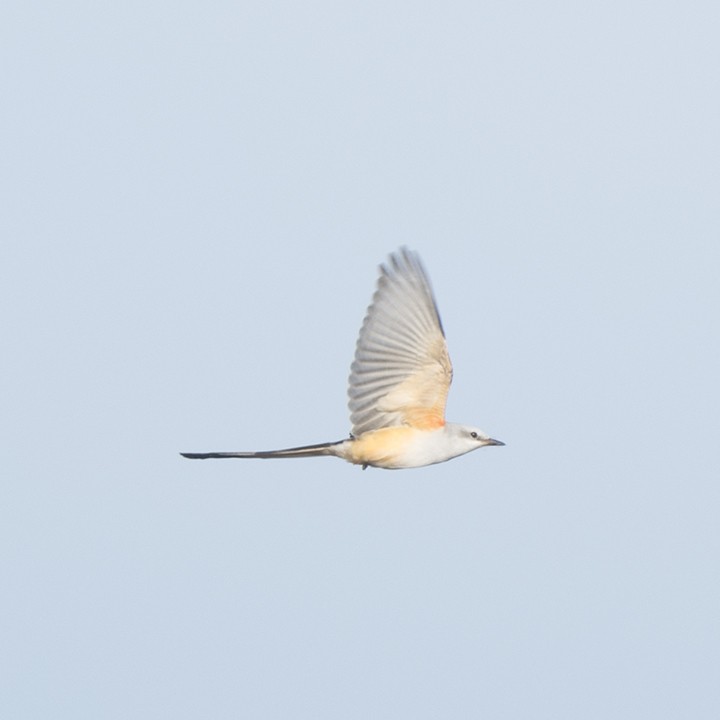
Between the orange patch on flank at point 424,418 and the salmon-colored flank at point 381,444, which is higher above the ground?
the orange patch on flank at point 424,418

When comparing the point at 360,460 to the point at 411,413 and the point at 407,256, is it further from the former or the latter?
the point at 407,256

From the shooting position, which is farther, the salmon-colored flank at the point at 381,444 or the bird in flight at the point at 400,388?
the salmon-colored flank at the point at 381,444

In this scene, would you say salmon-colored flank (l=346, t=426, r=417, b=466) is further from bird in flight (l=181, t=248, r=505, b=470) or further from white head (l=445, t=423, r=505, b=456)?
white head (l=445, t=423, r=505, b=456)

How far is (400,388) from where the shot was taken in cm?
1330

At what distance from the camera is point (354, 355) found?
42.8ft

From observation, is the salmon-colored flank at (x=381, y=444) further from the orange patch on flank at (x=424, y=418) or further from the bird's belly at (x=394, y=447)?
the orange patch on flank at (x=424, y=418)

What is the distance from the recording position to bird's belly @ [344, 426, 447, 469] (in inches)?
529

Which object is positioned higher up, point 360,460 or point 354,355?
point 354,355

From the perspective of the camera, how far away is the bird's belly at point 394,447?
13.4m

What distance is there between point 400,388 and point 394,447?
22.4 inches

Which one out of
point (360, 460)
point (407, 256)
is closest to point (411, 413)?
point (360, 460)

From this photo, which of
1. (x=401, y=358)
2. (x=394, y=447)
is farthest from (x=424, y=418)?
(x=401, y=358)

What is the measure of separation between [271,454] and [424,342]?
1.78 metres

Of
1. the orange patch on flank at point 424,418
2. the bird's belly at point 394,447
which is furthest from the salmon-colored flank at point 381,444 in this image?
the orange patch on flank at point 424,418
